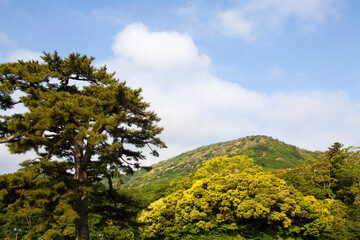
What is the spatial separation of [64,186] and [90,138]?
7.75 ft

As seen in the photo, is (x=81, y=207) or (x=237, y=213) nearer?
(x=81, y=207)

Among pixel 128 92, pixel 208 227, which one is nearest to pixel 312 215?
pixel 208 227

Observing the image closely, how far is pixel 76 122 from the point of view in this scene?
9.52 meters

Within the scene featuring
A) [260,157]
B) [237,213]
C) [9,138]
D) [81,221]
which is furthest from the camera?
[260,157]

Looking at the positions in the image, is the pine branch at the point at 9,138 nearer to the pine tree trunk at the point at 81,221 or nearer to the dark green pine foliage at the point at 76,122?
the dark green pine foliage at the point at 76,122

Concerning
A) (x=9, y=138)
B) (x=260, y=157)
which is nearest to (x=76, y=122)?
(x=9, y=138)

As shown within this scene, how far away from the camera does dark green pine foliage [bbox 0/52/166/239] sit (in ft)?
29.0

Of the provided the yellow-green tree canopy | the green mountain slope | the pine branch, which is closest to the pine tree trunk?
the pine branch

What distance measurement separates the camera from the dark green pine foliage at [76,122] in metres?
8.84

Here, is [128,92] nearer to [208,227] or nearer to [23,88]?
[23,88]

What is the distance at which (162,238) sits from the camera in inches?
976

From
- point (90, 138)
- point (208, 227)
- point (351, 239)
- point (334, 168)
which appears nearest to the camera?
point (90, 138)

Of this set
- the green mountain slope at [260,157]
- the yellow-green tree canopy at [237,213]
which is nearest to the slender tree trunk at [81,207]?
the yellow-green tree canopy at [237,213]

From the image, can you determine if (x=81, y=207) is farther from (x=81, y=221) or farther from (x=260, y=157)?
(x=260, y=157)
